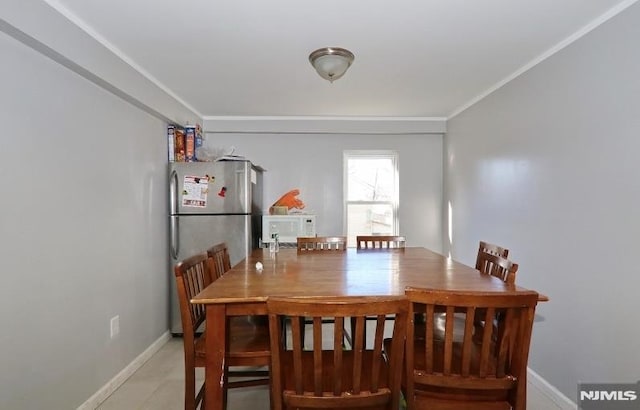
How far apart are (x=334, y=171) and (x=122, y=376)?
2.87 meters

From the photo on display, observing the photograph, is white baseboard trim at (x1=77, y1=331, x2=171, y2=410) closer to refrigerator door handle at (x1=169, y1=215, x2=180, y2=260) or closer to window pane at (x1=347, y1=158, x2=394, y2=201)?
refrigerator door handle at (x1=169, y1=215, x2=180, y2=260)

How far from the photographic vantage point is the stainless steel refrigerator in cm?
323

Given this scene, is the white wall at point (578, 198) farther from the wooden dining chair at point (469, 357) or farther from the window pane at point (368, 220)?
the window pane at point (368, 220)

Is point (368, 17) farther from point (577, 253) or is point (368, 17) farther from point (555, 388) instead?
point (555, 388)

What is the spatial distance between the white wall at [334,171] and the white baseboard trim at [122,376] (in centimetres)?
189

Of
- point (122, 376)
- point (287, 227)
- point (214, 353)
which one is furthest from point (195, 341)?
point (287, 227)

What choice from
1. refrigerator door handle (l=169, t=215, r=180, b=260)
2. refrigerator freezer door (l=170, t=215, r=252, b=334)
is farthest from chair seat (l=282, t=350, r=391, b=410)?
refrigerator door handle (l=169, t=215, r=180, b=260)

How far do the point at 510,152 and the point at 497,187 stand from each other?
0.33 metres

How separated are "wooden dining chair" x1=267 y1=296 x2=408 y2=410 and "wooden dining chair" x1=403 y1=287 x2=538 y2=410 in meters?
0.09

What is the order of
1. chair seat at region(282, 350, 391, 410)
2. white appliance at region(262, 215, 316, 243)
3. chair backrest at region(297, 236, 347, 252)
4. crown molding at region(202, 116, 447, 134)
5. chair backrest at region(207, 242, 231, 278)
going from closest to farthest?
chair seat at region(282, 350, 391, 410)
chair backrest at region(207, 242, 231, 278)
chair backrest at region(297, 236, 347, 252)
white appliance at region(262, 215, 316, 243)
crown molding at region(202, 116, 447, 134)

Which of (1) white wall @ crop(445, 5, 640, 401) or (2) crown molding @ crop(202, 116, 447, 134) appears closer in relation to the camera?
(1) white wall @ crop(445, 5, 640, 401)

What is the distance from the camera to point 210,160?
11.2 feet

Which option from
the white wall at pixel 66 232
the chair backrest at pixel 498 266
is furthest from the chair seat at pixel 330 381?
the white wall at pixel 66 232

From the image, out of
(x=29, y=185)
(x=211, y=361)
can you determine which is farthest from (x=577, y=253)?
(x=29, y=185)
